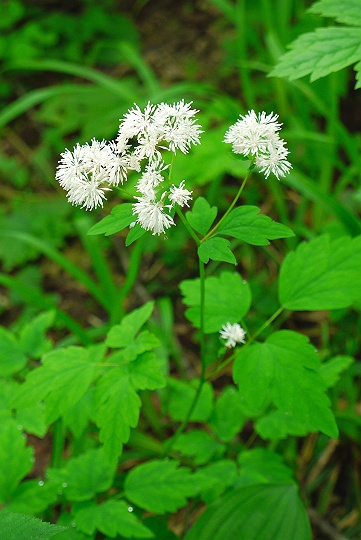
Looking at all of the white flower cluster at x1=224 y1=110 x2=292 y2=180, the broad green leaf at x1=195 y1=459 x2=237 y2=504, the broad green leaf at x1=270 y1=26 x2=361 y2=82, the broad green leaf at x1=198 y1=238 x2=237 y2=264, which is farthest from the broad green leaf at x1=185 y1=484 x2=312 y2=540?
the broad green leaf at x1=270 y1=26 x2=361 y2=82

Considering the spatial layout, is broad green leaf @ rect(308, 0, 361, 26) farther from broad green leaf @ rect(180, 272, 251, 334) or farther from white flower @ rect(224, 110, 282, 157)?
broad green leaf @ rect(180, 272, 251, 334)

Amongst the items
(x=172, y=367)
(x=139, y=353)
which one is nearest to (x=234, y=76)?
(x=172, y=367)

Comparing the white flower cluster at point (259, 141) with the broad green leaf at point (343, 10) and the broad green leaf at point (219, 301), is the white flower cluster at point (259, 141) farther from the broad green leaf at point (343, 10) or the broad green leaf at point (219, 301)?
the broad green leaf at point (343, 10)

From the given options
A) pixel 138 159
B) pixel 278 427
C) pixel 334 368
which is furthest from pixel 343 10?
pixel 278 427

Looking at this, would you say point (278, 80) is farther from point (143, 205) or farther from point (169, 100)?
point (143, 205)

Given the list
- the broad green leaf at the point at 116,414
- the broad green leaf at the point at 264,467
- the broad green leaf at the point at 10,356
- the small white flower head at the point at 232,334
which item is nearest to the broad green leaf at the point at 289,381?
the small white flower head at the point at 232,334

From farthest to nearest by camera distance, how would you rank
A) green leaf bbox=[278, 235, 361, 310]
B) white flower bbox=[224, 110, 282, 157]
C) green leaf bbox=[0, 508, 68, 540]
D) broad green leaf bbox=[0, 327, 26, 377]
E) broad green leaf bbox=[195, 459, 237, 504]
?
1. broad green leaf bbox=[0, 327, 26, 377]
2. broad green leaf bbox=[195, 459, 237, 504]
3. green leaf bbox=[278, 235, 361, 310]
4. white flower bbox=[224, 110, 282, 157]
5. green leaf bbox=[0, 508, 68, 540]
